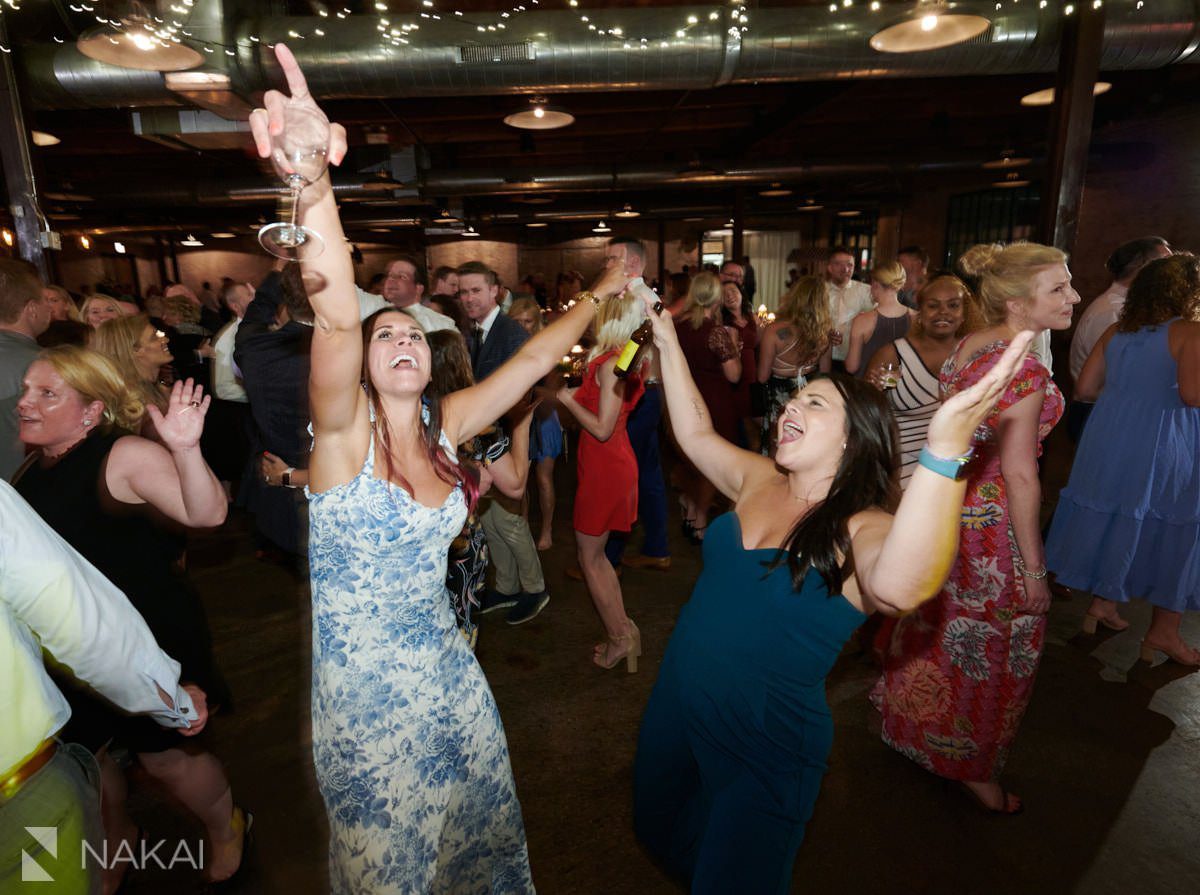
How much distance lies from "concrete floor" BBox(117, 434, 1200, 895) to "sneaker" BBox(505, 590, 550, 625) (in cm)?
8

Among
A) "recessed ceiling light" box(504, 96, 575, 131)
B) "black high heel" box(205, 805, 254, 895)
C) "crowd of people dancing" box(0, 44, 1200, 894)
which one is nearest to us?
"crowd of people dancing" box(0, 44, 1200, 894)

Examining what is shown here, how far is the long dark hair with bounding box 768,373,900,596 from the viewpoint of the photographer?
120cm

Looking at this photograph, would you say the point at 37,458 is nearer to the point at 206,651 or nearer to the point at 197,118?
the point at 206,651

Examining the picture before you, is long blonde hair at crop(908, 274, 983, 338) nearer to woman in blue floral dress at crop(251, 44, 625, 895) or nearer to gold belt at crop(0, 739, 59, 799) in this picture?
woman in blue floral dress at crop(251, 44, 625, 895)

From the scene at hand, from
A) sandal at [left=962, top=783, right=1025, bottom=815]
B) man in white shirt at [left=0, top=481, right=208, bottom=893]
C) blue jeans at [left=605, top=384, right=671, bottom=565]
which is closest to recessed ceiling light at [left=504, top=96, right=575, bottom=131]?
blue jeans at [left=605, top=384, right=671, bottom=565]

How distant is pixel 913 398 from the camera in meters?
2.68

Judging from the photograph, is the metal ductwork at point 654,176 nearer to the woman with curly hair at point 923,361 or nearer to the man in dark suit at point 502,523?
the man in dark suit at point 502,523

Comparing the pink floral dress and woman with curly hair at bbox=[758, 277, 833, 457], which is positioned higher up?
woman with curly hair at bbox=[758, 277, 833, 457]

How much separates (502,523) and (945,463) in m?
2.52

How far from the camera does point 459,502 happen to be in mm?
1430

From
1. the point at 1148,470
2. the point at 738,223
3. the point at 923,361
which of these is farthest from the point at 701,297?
the point at 738,223

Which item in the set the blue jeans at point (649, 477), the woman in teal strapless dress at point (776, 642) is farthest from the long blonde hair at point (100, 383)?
the blue jeans at point (649, 477)

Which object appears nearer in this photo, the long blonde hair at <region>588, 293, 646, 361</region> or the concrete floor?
the concrete floor

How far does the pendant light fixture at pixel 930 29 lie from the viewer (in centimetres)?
316
